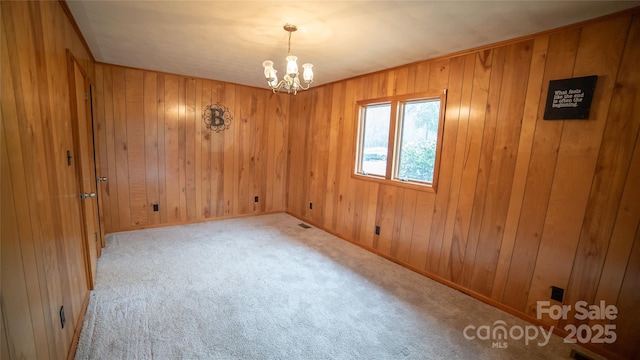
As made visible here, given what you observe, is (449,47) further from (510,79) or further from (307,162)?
(307,162)

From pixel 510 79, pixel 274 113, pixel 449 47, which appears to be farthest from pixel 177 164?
pixel 510 79

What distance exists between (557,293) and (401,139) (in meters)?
1.97

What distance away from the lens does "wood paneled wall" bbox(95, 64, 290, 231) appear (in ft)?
11.7

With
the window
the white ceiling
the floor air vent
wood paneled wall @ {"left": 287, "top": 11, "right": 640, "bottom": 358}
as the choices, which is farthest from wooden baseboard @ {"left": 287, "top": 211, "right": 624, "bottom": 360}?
the white ceiling

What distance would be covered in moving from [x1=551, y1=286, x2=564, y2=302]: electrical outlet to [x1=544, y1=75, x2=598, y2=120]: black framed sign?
51.5 inches

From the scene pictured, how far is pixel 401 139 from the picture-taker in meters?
3.16

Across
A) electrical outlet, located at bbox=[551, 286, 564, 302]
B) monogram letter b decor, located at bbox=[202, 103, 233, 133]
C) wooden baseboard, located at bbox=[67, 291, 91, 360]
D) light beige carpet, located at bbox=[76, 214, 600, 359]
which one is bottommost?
light beige carpet, located at bbox=[76, 214, 600, 359]

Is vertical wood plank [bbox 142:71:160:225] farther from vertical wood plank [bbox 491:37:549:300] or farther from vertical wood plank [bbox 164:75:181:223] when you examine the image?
vertical wood plank [bbox 491:37:549:300]

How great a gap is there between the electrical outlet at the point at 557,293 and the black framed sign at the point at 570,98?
4.29ft

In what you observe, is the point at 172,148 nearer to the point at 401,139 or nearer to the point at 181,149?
the point at 181,149

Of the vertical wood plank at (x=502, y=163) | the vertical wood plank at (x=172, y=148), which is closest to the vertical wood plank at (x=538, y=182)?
the vertical wood plank at (x=502, y=163)

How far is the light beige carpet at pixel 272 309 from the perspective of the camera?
1.78 metres

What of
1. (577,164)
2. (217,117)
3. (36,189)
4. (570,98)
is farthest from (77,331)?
(570,98)

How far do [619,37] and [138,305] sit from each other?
404 cm
